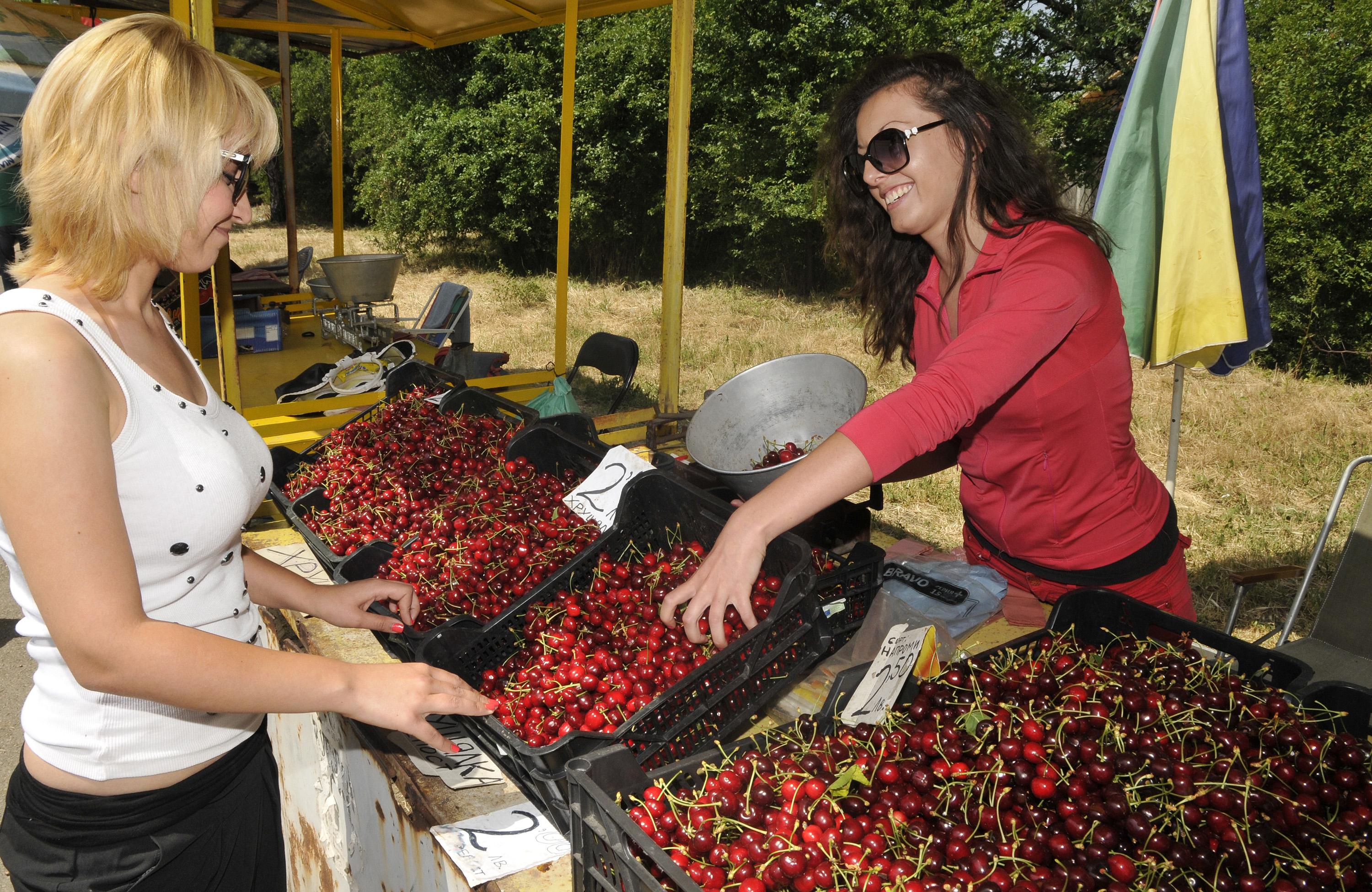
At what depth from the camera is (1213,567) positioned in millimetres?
5227

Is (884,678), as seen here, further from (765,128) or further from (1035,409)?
(765,128)

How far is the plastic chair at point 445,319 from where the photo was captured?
6406 millimetres

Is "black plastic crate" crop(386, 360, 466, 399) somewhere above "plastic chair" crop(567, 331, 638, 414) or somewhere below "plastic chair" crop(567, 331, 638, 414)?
above

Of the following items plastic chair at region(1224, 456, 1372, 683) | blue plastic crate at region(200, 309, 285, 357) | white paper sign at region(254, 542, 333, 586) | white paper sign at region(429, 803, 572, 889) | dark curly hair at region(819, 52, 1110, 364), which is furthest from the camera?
blue plastic crate at region(200, 309, 285, 357)

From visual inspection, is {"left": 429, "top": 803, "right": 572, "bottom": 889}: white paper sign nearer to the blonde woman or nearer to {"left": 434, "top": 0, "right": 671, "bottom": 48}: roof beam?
the blonde woman

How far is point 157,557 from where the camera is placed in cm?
124

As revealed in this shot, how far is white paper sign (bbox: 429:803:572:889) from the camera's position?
139 centimetres

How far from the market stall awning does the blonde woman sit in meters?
3.74

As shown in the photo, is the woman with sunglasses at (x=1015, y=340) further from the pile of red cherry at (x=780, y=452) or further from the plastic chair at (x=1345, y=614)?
the plastic chair at (x=1345, y=614)

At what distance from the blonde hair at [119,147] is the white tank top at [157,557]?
113 millimetres

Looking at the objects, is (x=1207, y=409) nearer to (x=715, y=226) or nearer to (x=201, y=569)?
(x=201, y=569)

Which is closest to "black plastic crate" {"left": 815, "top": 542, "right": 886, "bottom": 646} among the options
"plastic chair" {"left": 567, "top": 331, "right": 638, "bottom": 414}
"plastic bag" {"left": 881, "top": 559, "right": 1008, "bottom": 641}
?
"plastic bag" {"left": 881, "top": 559, "right": 1008, "bottom": 641}

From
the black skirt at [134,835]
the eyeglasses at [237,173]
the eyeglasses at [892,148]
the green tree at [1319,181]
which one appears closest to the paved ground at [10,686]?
the black skirt at [134,835]

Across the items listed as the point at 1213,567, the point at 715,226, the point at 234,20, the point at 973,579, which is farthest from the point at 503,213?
the point at 973,579
